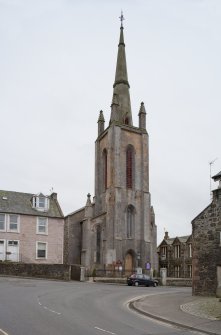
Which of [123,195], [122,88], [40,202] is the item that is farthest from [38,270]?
[122,88]

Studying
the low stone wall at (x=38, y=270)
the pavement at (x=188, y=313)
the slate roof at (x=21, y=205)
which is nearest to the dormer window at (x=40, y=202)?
the slate roof at (x=21, y=205)

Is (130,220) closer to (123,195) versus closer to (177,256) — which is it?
(123,195)

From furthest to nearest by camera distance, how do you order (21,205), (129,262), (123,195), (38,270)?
(123,195)
(129,262)
(21,205)
(38,270)

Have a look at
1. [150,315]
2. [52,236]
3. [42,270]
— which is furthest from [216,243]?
[52,236]

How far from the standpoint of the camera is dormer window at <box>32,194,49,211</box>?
5428 centimetres

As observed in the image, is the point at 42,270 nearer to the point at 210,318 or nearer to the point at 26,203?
the point at 26,203

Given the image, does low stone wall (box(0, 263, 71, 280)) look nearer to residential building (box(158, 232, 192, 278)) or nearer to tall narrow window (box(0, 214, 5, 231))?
tall narrow window (box(0, 214, 5, 231))

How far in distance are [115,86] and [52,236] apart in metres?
25.7

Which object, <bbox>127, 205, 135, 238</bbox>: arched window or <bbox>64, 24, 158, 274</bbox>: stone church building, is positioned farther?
<bbox>127, 205, 135, 238</bbox>: arched window

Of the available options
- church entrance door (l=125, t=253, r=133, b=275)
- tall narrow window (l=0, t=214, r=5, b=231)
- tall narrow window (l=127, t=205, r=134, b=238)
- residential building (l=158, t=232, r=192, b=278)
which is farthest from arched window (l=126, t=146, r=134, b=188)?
residential building (l=158, t=232, r=192, b=278)

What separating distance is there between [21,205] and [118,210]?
1217 centimetres

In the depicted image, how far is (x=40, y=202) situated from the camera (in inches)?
2148

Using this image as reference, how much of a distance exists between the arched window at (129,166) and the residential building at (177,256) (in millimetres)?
19237

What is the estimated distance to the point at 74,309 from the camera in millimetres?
18734
